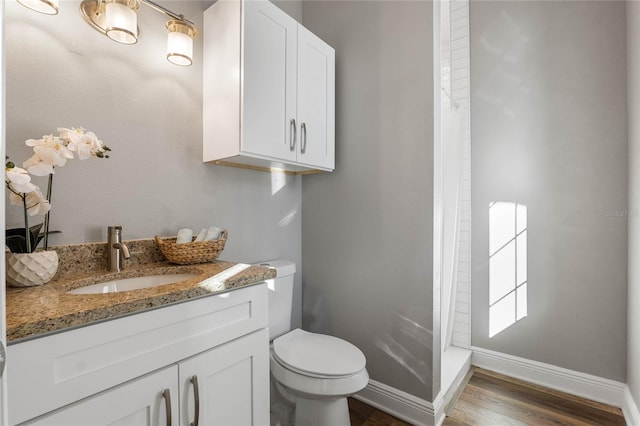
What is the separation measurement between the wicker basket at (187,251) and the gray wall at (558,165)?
196 centimetres

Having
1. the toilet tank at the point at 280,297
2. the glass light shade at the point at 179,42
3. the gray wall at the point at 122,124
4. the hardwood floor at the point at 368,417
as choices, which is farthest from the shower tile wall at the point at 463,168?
the glass light shade at the point at 179,42

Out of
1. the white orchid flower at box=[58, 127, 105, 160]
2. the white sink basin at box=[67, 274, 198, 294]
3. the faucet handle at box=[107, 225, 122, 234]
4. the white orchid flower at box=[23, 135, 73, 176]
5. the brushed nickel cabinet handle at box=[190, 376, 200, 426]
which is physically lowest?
the brushed nickel cabinet handle at box=[190, 376, 200, 426]

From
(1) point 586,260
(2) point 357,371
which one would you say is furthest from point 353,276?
(1) point 586,260

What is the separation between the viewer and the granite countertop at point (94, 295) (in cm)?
70

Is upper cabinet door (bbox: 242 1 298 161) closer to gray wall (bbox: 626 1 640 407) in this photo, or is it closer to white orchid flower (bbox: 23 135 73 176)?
white orchid flower (bbox: 23 135 73 176)

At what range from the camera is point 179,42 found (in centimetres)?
138

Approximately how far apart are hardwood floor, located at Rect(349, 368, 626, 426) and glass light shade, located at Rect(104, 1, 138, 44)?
2110 mm

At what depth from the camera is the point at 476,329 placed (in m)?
2.40

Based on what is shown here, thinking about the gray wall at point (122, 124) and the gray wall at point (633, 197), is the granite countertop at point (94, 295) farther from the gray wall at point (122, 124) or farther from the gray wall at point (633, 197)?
the gray wall at point (633, 197)

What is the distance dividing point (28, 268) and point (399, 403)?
180 cm

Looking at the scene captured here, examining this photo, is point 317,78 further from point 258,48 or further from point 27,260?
point 27,260

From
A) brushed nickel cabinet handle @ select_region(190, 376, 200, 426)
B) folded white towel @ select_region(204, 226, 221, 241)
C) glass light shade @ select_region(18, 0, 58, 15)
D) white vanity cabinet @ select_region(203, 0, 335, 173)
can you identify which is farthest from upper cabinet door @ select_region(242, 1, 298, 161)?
brushed nickel cabinet handle @ select_region(190, 376, 200, 426)

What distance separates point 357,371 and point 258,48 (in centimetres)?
154

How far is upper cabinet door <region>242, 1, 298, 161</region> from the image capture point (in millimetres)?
1440
